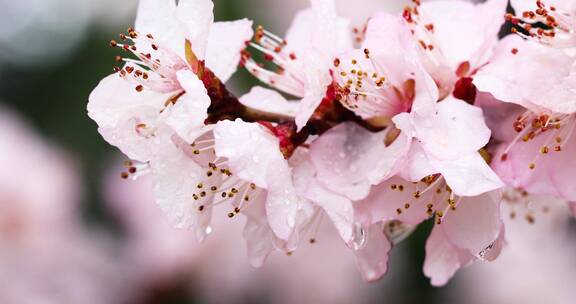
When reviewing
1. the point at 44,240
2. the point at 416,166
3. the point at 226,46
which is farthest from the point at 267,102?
the point at 44,240

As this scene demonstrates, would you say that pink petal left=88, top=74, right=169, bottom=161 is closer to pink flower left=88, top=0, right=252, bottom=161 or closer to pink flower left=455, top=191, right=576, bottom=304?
pink flower left=88, top=0, right=252, bottom=161

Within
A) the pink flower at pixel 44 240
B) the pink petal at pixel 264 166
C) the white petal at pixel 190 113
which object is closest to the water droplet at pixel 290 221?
the pink petal at pixel 264 166

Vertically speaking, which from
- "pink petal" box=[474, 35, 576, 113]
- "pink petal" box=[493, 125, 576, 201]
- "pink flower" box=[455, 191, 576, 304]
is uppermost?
"pink petal" box=[474, 35, 576, 113]

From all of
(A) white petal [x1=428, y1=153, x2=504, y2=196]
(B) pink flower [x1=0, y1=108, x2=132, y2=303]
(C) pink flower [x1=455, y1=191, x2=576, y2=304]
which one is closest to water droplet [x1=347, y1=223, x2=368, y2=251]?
(A) white petal [x1=428, y1=153, x2=504, y2=196]

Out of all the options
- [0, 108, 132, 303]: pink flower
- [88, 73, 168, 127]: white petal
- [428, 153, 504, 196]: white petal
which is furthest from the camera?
[0, 108, 132, 303]: pink flower

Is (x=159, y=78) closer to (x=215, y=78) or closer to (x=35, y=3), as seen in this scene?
(x=215, y=78)

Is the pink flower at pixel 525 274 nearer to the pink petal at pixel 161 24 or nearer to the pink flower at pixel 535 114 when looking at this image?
the pink flower at pixel 535 114

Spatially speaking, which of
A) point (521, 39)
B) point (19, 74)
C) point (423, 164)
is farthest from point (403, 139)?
point (19, 74)

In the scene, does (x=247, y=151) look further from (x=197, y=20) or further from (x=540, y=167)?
(x=540, y=167)
